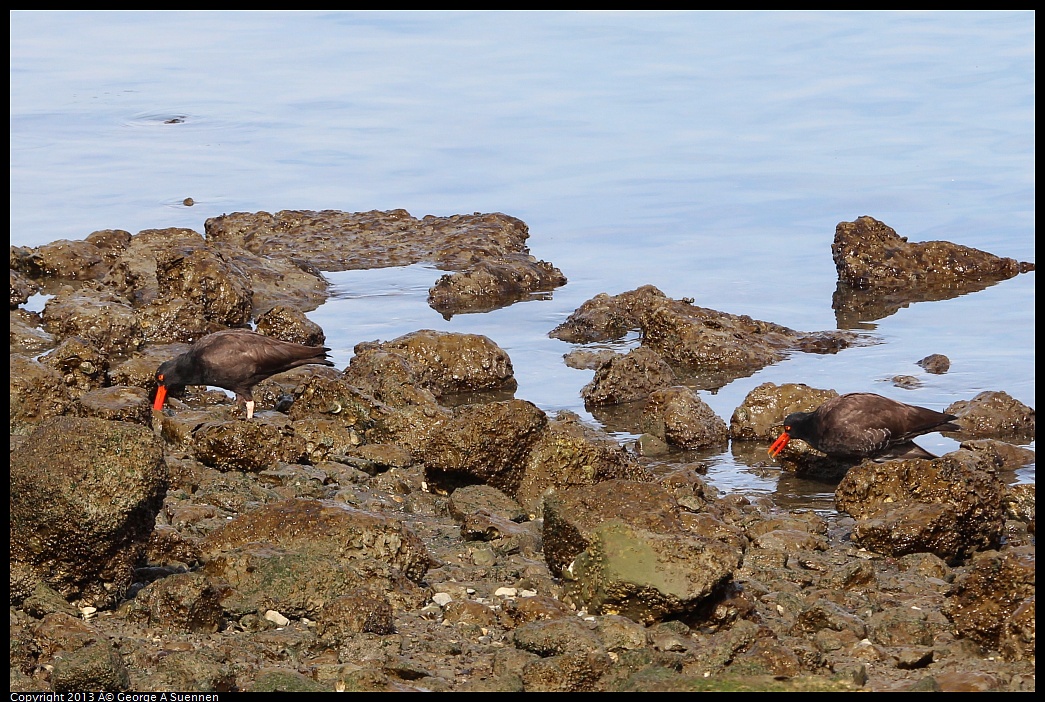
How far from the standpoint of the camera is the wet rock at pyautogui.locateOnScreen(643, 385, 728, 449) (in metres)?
12.5

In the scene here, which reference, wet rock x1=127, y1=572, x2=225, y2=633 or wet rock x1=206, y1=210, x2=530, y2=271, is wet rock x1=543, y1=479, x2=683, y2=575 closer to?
wet rock x1=127, y1=572, x2=225, y2=633

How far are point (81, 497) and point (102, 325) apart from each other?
7.73 meters

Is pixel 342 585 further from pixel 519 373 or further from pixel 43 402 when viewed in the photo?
pixel 519 373

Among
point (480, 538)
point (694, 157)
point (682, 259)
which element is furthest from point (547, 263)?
point (480, 538)

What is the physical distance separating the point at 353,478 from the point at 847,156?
17611 mm

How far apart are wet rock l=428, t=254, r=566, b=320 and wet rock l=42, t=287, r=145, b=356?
12.7ft

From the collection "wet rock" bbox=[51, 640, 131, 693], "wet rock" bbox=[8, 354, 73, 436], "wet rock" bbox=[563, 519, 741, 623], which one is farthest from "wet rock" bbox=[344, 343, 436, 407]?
"wet rock" bbox=[51, 640, 131, 693]

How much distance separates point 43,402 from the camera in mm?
11617

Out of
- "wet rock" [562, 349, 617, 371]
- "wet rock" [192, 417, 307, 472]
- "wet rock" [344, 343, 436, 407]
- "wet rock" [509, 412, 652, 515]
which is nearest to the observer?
"wet rock" [509, 412, 652, 515]

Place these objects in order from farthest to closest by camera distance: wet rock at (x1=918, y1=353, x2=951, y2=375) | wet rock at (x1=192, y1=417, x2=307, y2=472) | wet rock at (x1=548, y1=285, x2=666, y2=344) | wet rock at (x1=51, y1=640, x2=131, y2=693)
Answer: wet rock at (x1=548, y1=285, x2=666, y2=344) < wet rock at (x1=918, y1=353, x2=951, y2=375) < wet rock at (x1=192, y1=417, x2=307, y2=472) < wet rock at (x1=51, y1=640, x2=131, y2=693)

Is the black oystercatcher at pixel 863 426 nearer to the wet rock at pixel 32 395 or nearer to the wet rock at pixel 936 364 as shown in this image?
the wet rock at pixel 936 364

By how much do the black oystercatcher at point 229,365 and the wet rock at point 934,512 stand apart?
520 centimetres

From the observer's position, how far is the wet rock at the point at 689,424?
1251 cm

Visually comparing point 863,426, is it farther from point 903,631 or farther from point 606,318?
point 606,318
